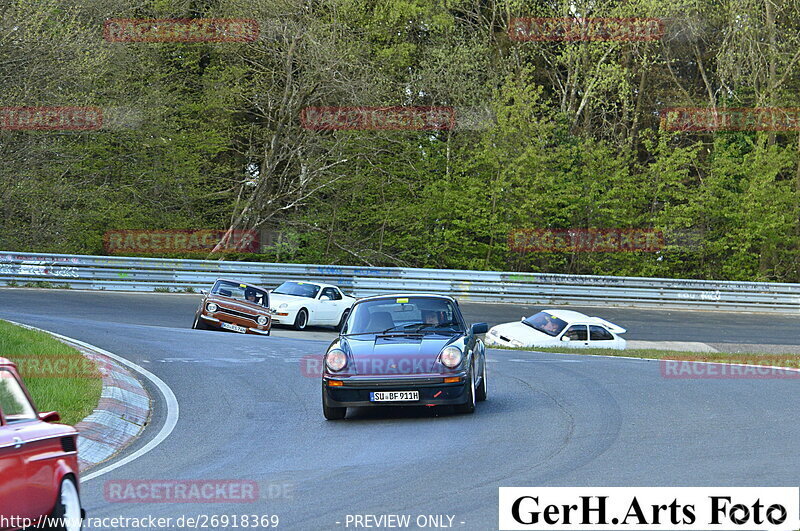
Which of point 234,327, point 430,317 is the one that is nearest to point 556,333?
point 234,327

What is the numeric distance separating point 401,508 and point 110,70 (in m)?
33.0

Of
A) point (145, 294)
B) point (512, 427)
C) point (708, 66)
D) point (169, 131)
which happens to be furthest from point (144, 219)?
point (512, 427)

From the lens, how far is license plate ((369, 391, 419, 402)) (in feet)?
36.4

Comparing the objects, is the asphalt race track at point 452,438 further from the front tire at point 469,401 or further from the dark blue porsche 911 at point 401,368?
the dark blue porsche 911 at point 401,368

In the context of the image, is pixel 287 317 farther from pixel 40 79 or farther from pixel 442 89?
pixel 442 89

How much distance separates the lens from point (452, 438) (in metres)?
10.2

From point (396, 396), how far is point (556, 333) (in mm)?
14871

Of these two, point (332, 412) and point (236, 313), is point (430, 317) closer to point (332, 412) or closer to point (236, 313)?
point (332, 412)

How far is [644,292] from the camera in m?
35.8

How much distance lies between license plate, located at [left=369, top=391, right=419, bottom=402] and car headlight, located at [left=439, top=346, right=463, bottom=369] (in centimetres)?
48

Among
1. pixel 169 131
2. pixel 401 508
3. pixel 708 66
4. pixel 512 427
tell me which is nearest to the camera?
pixel 401 508

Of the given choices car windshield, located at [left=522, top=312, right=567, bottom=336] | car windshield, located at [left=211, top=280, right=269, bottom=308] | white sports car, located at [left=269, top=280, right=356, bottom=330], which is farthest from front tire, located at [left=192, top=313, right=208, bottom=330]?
car windshield, located at [left=522, top=312, right=567, bottom=336]

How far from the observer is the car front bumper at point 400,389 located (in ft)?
36.4

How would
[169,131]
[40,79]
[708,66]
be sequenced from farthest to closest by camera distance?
[708,66] → [169,131] → [40,79]
